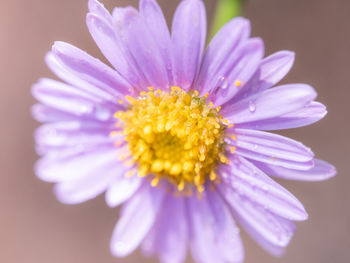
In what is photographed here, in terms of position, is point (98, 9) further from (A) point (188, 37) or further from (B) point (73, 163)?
(B) point (73, 163)

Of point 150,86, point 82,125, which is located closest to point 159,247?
point 82,125

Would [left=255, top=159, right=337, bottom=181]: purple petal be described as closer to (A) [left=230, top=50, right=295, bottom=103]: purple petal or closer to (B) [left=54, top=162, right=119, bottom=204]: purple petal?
(A) [left=230, top=50, right=295, bottom=103]: purple petal

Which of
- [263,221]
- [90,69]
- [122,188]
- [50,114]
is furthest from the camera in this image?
[122,188]

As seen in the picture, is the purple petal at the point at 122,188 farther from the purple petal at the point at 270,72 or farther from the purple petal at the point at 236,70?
the purple petal at the point at 270,72

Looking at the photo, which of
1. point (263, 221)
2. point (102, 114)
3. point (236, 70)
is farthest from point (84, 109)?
point (263, 221)

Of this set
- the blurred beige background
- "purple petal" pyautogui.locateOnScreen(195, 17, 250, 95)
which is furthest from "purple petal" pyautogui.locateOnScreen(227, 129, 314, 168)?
the blurred beige background

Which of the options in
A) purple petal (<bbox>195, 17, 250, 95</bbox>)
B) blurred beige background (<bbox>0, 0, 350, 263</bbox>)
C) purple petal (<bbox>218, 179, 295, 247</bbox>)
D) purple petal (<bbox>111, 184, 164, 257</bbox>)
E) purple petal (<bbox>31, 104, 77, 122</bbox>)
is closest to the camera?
purple petal (<bbox>195, 17, 250, 95</bbox>)
